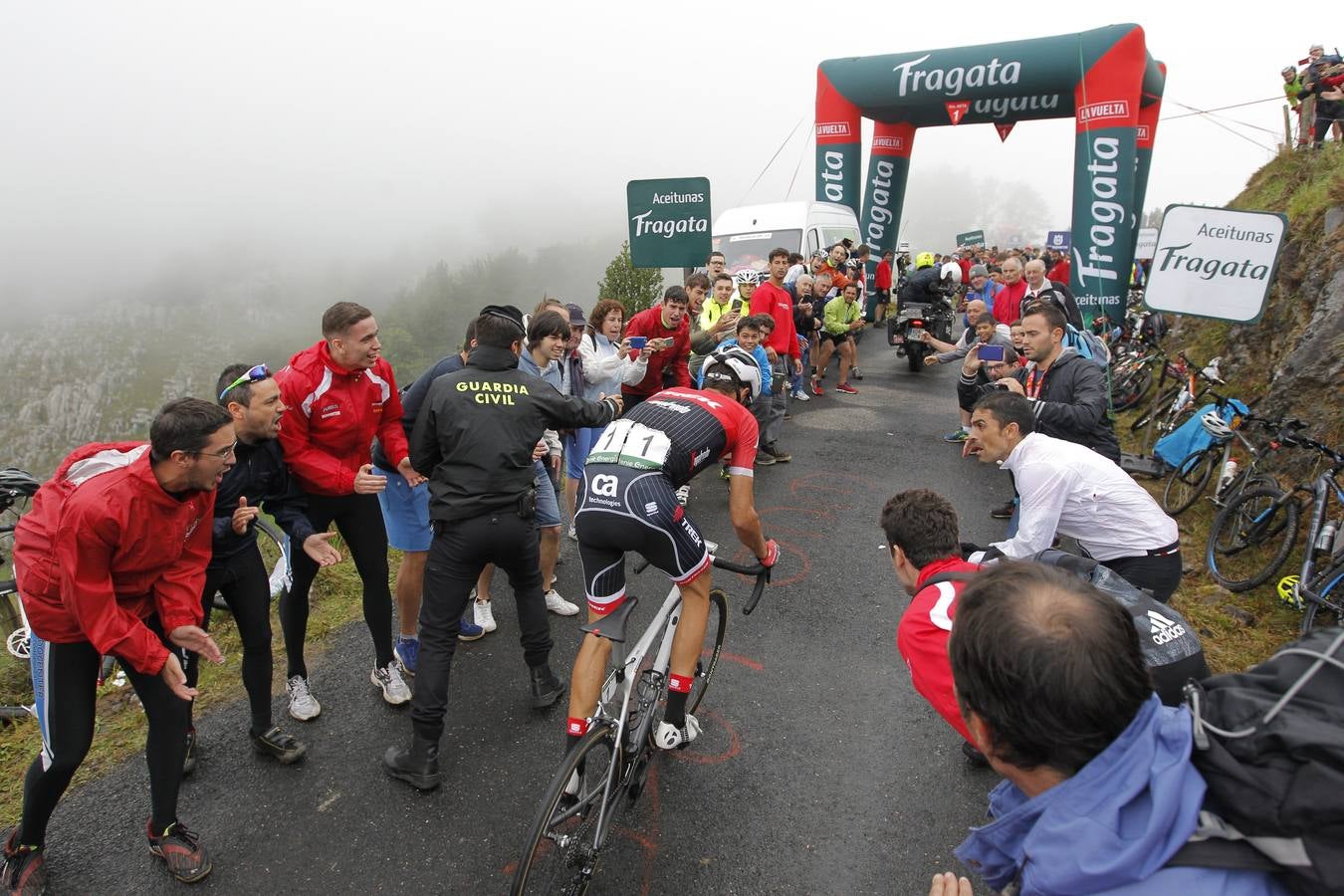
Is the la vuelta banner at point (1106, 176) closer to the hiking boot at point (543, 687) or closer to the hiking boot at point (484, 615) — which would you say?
the hiking boot at point (484, 615)

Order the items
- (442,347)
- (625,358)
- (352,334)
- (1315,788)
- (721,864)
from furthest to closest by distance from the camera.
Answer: (442,347) → (625,358) → (352,334) → (721,864) → (1315,788)

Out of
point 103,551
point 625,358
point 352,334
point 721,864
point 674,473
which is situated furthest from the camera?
point 625,358

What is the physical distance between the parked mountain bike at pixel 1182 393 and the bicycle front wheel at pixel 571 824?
754 cm

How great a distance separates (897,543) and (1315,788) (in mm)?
1560

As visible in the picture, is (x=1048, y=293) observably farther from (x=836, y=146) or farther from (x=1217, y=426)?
(x=836, y=146)

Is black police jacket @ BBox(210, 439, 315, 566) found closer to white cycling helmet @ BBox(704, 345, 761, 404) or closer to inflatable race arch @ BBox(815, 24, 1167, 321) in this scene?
white cycling helmet @ BBox(704, 345, 761, 404)

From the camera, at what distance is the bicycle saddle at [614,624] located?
2885mm

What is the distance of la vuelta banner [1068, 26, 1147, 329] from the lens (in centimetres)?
1142

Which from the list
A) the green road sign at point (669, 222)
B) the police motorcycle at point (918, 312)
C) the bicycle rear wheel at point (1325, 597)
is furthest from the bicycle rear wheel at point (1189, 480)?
the green road sign at point (669, 222)

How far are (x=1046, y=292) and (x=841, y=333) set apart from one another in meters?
3.04

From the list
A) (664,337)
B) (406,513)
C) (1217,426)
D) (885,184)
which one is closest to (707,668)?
(406,513)

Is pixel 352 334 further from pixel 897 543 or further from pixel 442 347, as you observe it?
pixel 442 347

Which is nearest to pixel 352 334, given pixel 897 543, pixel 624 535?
pixel 624 535

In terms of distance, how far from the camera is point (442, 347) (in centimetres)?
10269
